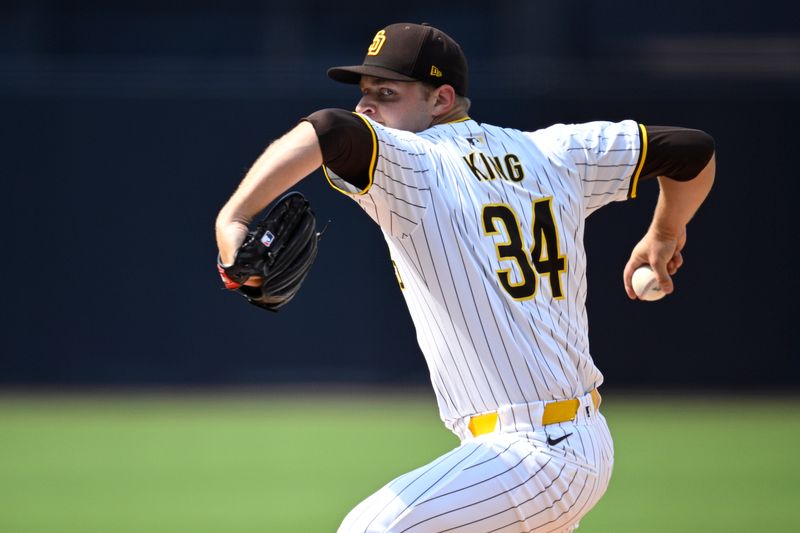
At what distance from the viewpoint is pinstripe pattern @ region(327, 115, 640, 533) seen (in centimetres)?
264

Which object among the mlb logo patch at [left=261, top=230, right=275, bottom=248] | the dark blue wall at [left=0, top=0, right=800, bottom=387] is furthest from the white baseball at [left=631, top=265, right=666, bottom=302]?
the dark blue wall at [left=0, top=0, right=800, bottom=387]

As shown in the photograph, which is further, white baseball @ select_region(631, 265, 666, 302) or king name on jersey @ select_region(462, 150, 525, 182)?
white baseball @ select_region(631, 265, 666, 302)

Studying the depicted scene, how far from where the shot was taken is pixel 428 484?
2643mm

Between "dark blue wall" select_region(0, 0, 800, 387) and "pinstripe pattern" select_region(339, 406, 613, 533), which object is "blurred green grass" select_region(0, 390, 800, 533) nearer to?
"dark blue wall" select_region(0, 0, 800, 387)

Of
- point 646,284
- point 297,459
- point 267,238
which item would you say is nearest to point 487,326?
point 267,238

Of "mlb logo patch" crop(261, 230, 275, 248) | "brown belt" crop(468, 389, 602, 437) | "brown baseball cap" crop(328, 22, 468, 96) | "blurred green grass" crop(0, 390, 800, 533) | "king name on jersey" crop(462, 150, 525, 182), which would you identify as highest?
"brown baseball cap" crop(328, 22, 468, 96)

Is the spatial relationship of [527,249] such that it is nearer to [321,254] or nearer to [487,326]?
[487,326]

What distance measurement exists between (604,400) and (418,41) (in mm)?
6723

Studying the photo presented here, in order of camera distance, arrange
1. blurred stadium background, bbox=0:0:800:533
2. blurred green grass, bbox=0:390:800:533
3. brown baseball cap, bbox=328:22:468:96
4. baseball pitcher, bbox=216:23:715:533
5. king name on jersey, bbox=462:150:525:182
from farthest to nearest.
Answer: blurred stadium background, bbox=0:0:800:533 < blurred green grass, bbox=0:390:800:533 < brown baseball cap, bbox=328:22:468:96 < king name on jersey, bbox=462:150:525:182 < baseball pitcher, bbox=216:23:715:533

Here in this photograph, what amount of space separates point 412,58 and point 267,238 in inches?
34.3

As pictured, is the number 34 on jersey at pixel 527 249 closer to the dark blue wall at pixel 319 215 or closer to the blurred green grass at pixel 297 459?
the blurred green grass at pixel 297 459

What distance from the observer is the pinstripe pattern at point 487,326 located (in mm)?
2641

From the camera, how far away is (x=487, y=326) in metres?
2.79

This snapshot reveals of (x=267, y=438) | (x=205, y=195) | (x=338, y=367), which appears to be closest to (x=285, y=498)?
(x=267, y=438)
